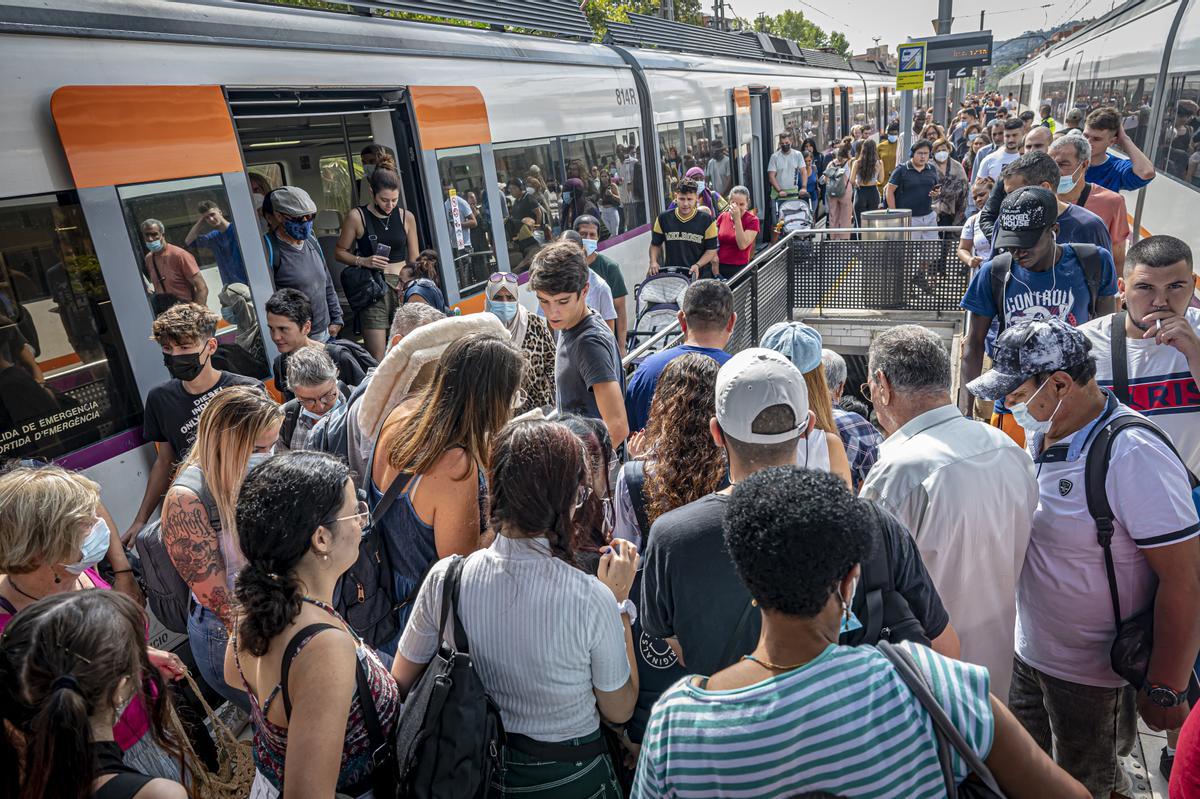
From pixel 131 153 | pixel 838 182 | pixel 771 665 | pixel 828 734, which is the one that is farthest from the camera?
pixel 838 182

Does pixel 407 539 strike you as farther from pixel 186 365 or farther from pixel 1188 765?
pixel 1188 765

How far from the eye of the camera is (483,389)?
2588mm

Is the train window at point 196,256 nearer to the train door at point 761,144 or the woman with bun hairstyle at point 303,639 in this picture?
the woman with bun hairstyle at point 303,639

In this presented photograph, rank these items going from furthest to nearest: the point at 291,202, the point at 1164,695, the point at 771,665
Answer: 1. the point at 291,202
2. the point at 1164,695
3. the point at 771,665

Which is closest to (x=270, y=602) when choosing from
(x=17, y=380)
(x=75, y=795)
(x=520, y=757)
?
(x=75, y=795)

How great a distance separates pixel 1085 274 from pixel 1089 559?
2056 millimetres

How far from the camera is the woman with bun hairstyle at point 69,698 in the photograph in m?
1.50

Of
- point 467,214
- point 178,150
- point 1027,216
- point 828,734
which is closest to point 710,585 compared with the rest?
point 828,734

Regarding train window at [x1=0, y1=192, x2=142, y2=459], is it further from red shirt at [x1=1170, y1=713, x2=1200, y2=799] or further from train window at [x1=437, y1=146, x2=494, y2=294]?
red shirt at [x1=1170, y1=713, x2=1200, y2=799]

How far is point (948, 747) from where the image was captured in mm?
1236

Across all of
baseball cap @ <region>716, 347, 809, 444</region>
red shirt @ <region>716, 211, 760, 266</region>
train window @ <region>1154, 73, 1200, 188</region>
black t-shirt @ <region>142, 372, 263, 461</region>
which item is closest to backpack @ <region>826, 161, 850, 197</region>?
train window @ <region>1154, 73, 1200, 188</region>

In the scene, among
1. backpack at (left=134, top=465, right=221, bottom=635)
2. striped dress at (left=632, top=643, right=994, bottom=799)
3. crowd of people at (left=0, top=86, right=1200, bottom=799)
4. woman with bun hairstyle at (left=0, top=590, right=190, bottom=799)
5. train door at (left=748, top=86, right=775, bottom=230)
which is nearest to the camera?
striped dress at (left=632, top=643, right=994, bottom=799)

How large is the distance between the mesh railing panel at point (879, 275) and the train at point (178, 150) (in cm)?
277

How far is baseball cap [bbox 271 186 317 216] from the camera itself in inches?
199
